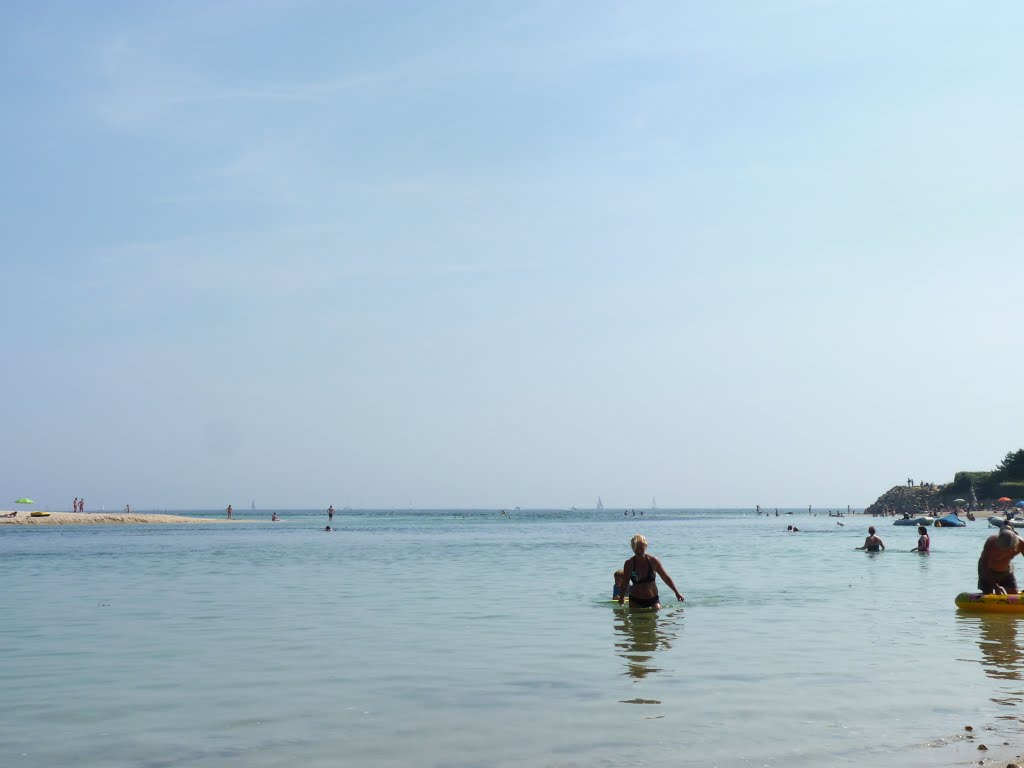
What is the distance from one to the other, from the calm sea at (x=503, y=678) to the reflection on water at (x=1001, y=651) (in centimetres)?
8

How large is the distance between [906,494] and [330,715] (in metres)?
172

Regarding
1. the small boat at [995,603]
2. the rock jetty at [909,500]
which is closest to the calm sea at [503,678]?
the small boat at [995,603]

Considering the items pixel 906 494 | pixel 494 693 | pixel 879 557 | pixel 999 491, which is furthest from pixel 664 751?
pixel 906 494

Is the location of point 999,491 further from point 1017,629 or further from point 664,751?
point 664,751

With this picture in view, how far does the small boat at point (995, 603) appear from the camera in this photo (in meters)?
19.4

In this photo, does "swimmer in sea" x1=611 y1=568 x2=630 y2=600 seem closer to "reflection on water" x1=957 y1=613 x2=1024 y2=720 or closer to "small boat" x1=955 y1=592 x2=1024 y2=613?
"reflection on water" x1=957 y1=613 x2=1024 y2=720

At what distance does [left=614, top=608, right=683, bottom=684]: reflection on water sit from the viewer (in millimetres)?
14266

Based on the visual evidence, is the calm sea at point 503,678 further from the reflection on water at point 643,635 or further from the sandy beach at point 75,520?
the sandy beach at point 75,520

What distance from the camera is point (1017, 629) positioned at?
694 inches

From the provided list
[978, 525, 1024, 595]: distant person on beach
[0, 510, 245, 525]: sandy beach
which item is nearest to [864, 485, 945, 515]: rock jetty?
[0, 510, 245, 525]: sandy beach

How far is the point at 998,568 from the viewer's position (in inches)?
800

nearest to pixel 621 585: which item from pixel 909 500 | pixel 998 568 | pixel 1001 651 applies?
pixel 998 568

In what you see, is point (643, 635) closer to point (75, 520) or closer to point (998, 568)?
point (998, 568)

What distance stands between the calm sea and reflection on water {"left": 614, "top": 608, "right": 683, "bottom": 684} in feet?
0.26
